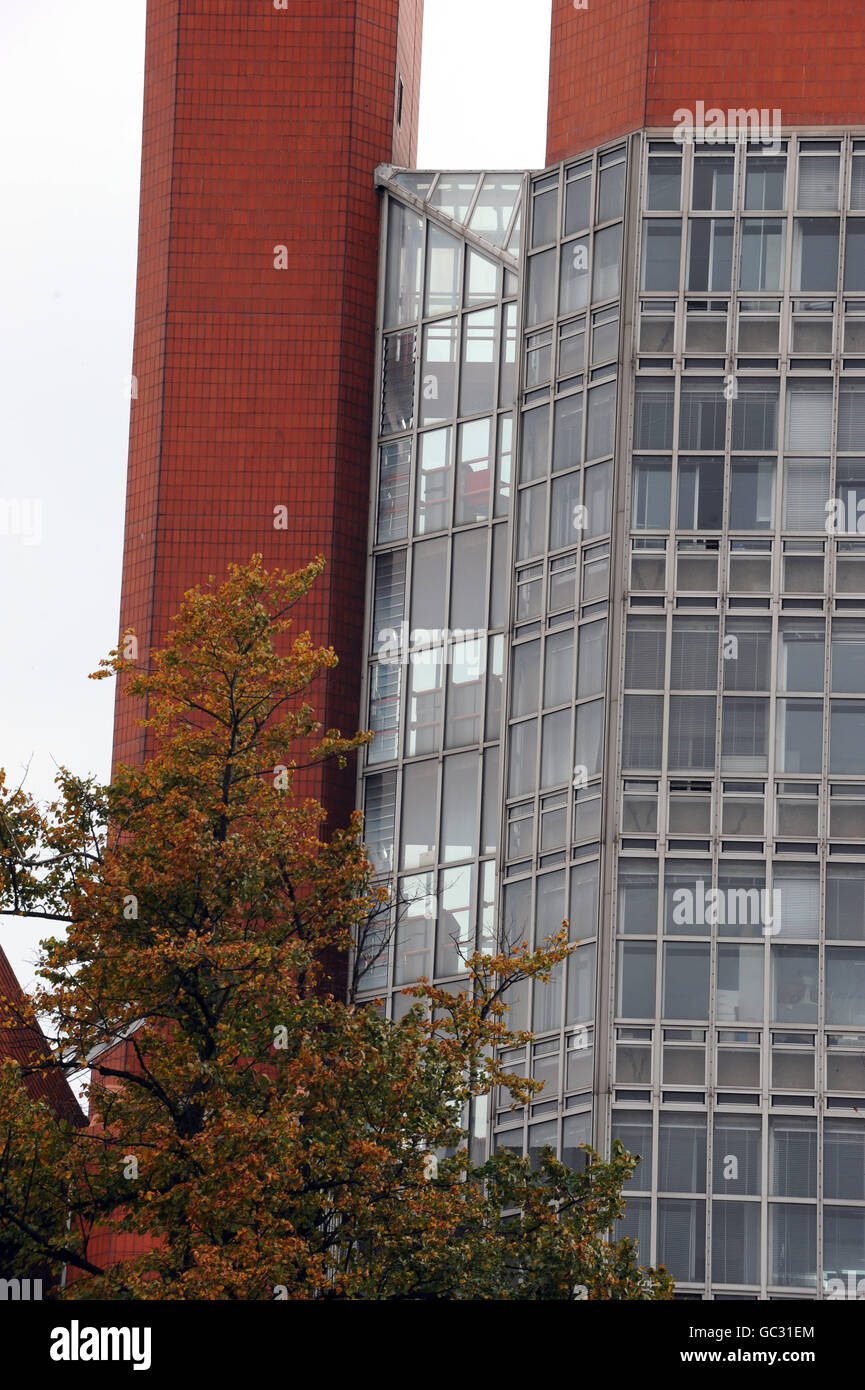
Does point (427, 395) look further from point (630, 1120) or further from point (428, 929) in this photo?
point (630, 1120)

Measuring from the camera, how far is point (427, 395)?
171 feet

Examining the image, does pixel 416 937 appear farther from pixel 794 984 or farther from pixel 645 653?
pixel 794 984

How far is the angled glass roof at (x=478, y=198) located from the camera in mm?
51094

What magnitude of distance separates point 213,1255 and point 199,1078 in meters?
2.96

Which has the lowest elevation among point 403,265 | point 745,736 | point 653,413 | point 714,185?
point 745,736

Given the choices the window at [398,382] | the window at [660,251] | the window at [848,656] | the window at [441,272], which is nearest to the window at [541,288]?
the window at [660,251]

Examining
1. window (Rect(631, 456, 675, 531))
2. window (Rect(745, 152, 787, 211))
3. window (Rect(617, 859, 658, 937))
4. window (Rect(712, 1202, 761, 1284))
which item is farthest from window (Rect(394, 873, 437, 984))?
window (Rect(745, 152, 787, 211))

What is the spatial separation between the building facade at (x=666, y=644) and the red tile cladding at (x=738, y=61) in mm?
54

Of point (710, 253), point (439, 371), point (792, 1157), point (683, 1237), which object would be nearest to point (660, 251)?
point (710, 253)

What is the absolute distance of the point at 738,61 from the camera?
152 ft

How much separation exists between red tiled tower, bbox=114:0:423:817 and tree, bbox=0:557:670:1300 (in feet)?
63.2

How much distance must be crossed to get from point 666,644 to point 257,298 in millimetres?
13551
